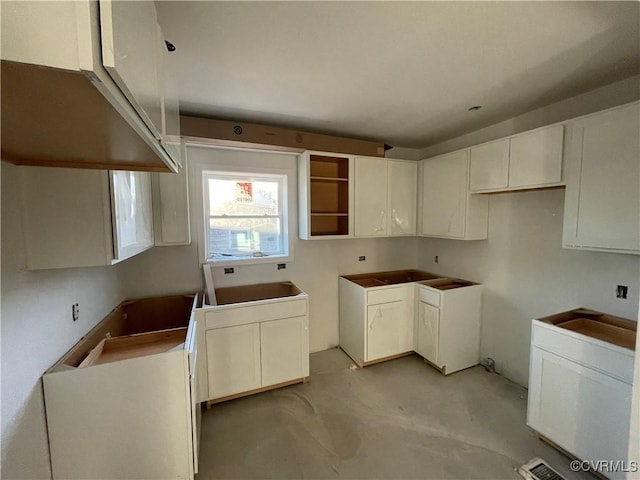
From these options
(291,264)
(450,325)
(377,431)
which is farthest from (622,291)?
(291,264)

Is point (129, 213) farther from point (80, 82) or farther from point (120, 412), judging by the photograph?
point (80, 82)

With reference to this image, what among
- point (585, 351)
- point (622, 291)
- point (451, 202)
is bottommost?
point (585, 351)

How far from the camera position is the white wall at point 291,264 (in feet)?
8.38

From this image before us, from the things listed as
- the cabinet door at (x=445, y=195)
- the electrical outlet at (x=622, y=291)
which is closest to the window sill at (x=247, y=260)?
the cabinet door at (x=445, y=195)

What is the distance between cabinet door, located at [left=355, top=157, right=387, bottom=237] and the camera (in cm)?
300

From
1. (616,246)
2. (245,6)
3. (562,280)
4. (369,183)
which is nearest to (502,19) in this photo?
(245,6)

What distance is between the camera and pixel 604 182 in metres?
1.72

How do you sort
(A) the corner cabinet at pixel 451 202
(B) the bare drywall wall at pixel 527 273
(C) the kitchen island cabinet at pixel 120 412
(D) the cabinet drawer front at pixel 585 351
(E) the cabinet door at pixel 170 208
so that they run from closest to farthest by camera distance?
(C) the kitchen island cabinet at pixel 120 412 < (D) the cabinet drawer front at pixel 585 351 < (B) the bare drywall wall at pixel 527 273 < (E) the cabinet door at pixel 170 208 < (A) the corner cabinet at pixel 451 202

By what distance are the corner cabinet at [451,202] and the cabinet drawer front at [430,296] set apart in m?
0.65

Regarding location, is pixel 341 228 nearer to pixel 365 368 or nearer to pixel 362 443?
pixel 365 368

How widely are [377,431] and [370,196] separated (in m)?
2.27

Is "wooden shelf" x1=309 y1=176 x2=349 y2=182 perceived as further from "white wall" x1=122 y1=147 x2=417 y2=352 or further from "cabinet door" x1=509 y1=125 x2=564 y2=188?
"cabinet door" x1=509 y1=125 x2=564 y2=188

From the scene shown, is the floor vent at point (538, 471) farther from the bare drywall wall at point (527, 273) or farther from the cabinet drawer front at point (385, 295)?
the cabinet drawer front at point (385, 295)

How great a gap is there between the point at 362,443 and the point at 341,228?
2041mm
